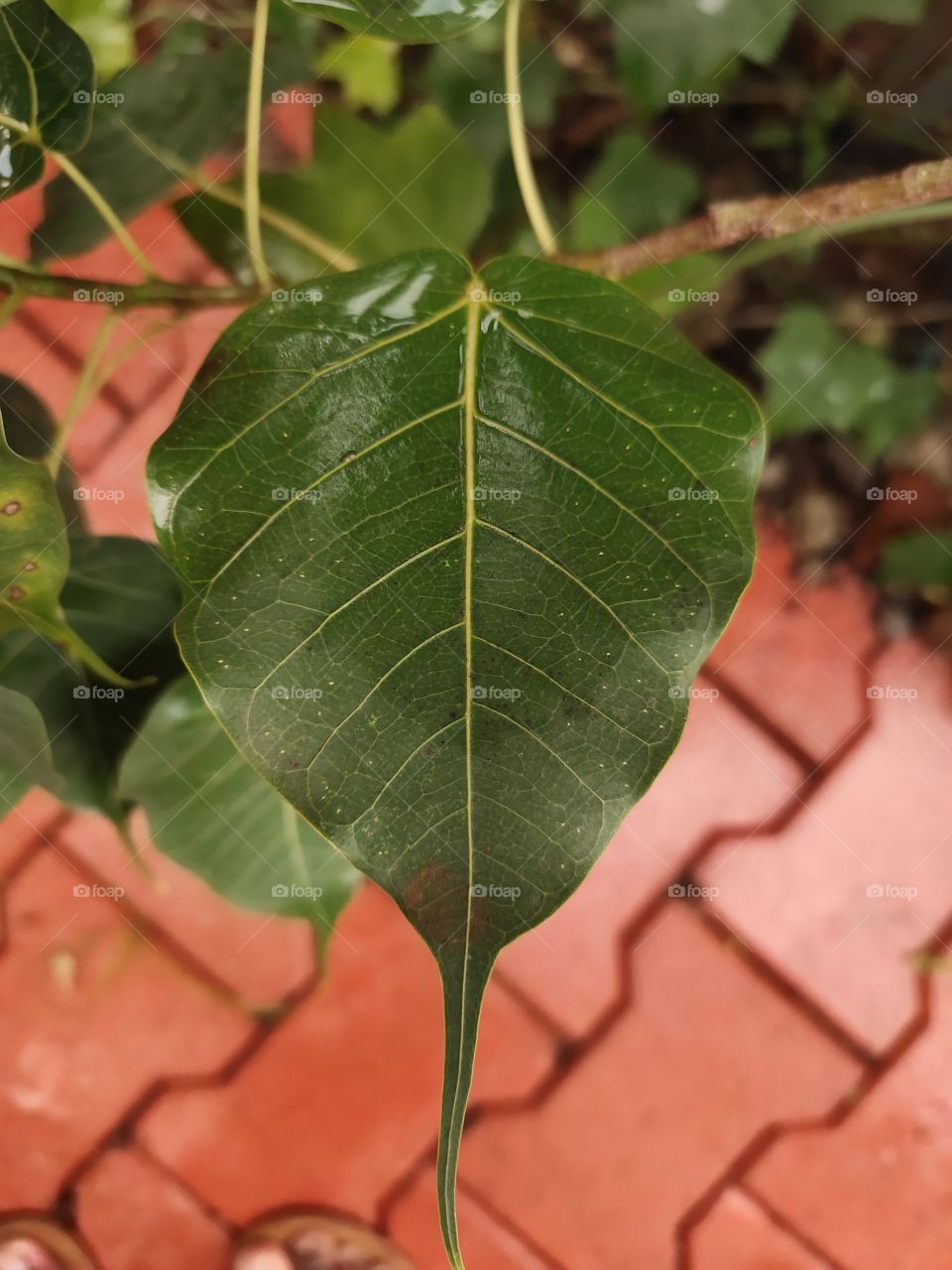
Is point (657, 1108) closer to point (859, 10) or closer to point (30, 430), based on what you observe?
point (30, 430)

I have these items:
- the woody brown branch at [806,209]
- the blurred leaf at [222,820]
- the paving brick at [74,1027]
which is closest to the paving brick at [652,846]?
the paving brick at [74,1027]

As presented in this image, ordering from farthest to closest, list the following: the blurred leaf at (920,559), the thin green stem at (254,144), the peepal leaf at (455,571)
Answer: the blurred leaf at (920,559)
the thin green stem at (254,144)
the peepal leaf at (455,571)

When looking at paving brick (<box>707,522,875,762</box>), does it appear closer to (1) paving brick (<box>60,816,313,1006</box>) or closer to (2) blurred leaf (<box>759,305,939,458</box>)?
(2) blurred leaf (<box>759,305,939,458</box>)

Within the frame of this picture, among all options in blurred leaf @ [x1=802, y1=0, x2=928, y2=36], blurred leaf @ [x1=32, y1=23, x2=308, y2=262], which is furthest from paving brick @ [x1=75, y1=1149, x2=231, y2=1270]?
blurred leaf @ [x1=802, y1=0, x2=928, y2=36]

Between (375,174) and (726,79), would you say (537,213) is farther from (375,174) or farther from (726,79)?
(726,79)

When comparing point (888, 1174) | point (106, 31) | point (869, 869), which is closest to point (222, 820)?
point (106, 31)

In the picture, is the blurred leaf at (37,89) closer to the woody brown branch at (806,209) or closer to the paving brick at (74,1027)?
the woody brown branch at (806,209)

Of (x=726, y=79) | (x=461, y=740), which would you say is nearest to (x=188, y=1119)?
(x=461, y=740)
